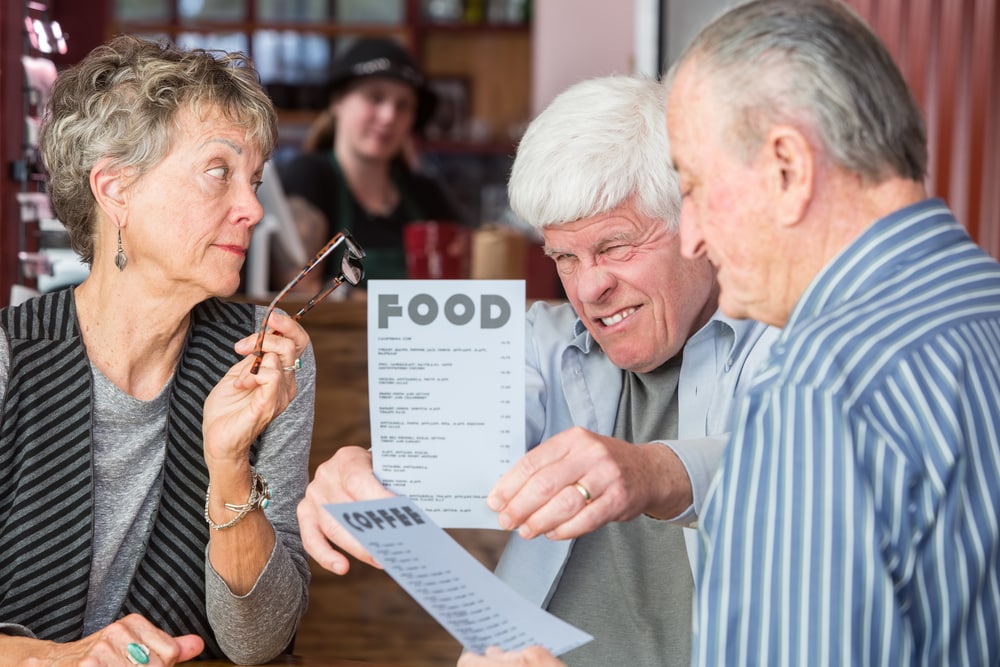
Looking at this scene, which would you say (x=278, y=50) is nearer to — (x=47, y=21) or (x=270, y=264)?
(x=270, y=264)

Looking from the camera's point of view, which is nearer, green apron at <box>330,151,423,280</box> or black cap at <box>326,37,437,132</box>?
green apron at <box>330,151,423,280</box>

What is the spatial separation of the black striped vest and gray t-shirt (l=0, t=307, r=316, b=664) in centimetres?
2

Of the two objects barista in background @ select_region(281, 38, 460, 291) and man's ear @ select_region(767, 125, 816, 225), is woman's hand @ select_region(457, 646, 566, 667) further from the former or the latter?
barista in background @ select_region(281, 38, 460, 291)

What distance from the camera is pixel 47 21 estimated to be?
86.0 inches

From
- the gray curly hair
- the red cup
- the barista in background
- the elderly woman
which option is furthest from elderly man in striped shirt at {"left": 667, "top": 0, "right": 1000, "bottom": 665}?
the barista in background

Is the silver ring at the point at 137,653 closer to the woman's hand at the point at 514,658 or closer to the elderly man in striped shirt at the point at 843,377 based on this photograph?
the woman's hand at the point at 514,658

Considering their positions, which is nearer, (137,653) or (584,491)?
(584,491)

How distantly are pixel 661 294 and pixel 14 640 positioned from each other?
0.94m

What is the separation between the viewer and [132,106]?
164 cm

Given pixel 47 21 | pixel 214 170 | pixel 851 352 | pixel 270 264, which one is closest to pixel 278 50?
pixel 270 264

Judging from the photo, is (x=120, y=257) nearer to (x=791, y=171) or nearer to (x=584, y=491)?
(x=584, y=491)

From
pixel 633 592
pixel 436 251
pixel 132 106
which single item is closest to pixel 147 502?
pixel 132 106

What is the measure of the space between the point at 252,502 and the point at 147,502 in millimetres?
237

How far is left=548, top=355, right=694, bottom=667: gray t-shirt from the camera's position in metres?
1.57
